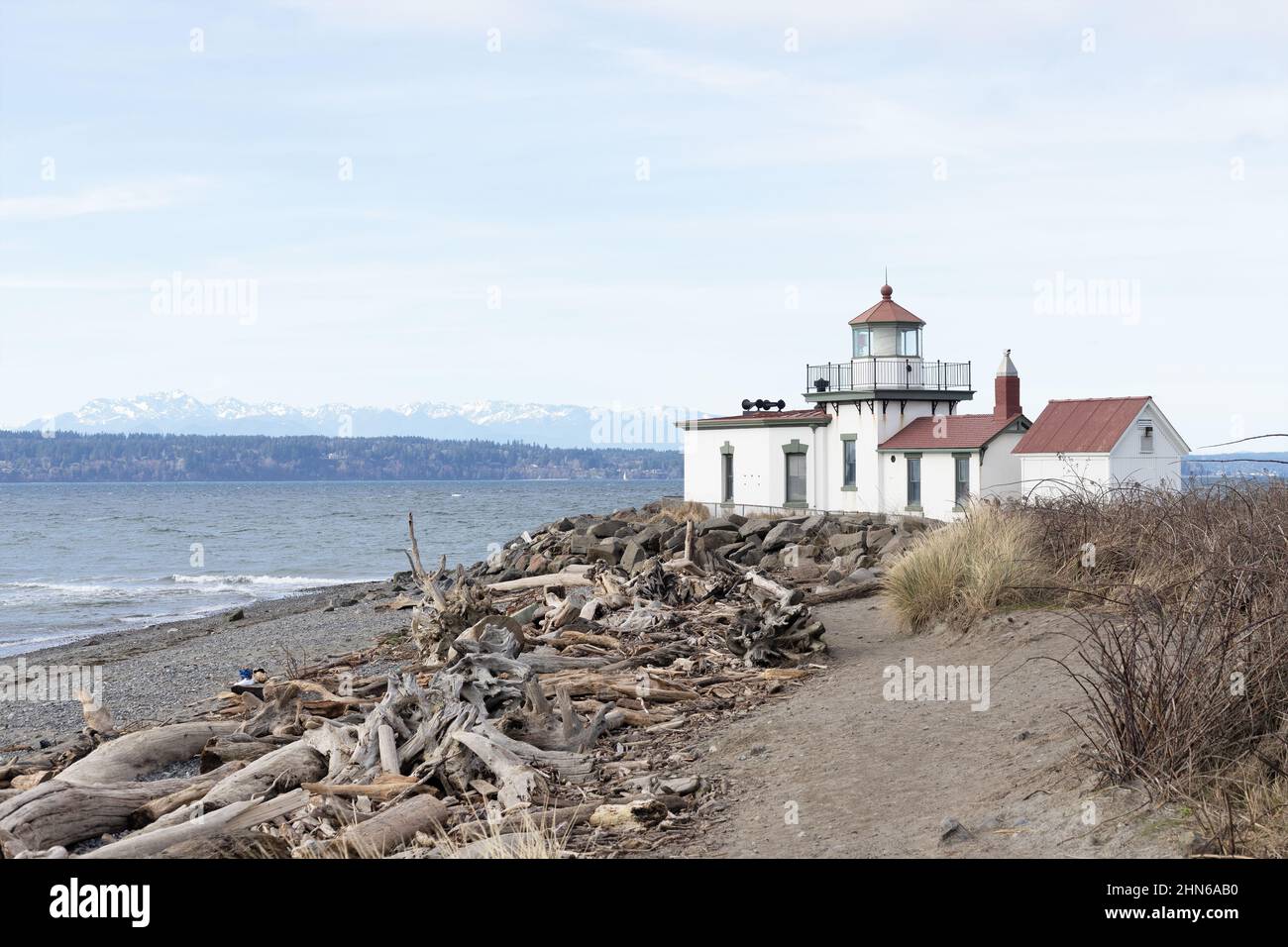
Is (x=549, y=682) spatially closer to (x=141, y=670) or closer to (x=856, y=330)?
(x=141, y=670)

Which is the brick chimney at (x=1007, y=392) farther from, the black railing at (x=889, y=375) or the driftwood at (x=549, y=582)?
the driftwood at (x=549, y=582)

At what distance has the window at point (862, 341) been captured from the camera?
33.9 m

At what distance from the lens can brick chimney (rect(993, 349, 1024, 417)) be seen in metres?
32.1

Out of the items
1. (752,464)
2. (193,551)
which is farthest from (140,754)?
(193,551)

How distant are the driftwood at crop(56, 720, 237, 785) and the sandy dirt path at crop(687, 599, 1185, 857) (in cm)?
493

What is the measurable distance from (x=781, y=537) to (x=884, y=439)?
888cm

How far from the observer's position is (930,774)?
26.9ft

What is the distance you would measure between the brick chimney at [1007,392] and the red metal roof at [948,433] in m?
0.33

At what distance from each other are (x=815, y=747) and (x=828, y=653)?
3.87 metres

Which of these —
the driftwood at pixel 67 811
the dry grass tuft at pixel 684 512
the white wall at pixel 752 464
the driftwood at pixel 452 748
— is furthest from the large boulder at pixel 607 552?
the driftwood at pixel 67 811

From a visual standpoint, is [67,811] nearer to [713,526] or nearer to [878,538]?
[878,538]
